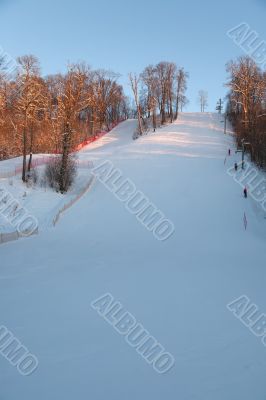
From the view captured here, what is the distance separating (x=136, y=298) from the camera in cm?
858

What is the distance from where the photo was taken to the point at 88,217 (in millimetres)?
18734

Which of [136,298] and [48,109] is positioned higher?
[48,109]

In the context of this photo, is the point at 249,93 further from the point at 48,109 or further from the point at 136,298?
the point at 136,298

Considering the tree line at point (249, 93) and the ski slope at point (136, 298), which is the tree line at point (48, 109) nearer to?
the ski slope at point (136, 298)

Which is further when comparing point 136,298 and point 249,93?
point 249,93

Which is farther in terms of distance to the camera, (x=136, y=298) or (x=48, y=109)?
(x=48, y=109)

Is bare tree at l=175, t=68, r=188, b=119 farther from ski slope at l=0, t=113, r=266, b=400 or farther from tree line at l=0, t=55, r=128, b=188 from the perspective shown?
ski slope at l=0, t=113, r=266, b=400

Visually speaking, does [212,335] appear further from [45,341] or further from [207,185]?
[207,185]

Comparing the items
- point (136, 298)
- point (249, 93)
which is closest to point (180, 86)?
point (249, 93)

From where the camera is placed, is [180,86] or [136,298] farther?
[180,86]

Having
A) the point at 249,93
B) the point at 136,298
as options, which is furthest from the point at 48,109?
the point at 136,298

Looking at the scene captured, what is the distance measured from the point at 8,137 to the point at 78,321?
1470 inches

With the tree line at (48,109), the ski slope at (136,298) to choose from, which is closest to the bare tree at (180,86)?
the tree line at (48,109)

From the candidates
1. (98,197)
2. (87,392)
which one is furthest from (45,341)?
(98,197)
